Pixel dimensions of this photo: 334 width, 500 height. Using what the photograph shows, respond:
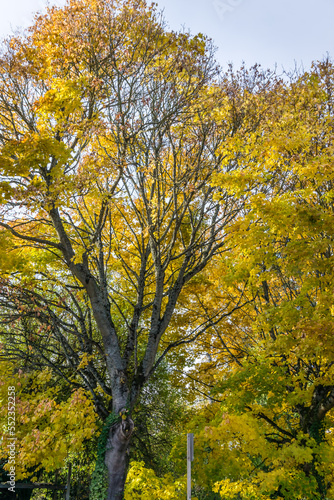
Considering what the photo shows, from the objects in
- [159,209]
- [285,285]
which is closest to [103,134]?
[159,209]

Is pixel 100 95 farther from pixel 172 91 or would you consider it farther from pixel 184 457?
pixel 184 457

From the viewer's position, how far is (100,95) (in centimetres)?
659

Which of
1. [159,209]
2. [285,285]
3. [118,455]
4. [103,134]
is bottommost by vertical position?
[118,455]

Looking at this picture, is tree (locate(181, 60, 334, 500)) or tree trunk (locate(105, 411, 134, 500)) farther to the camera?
tree trunk (locate(105, 411, 134, 500))

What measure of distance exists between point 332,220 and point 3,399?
269 inches

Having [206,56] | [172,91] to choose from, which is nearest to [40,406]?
[172,91]

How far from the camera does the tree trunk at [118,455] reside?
5.36 m

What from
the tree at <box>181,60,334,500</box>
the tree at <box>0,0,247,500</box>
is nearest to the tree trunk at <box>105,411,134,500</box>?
the tree at <box>0,0,247,500</box>

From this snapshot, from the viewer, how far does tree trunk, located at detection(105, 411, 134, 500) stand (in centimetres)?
536

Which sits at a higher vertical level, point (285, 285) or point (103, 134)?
point (103, 134)

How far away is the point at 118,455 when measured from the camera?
5.54m

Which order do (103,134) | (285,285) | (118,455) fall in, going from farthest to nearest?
(285,285), (103,134), (118,455)

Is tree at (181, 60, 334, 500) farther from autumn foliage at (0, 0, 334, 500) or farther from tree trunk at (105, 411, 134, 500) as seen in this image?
tree trunk at (105, 411, 134, 500)

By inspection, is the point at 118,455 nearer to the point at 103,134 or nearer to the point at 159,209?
the point at 159,209
